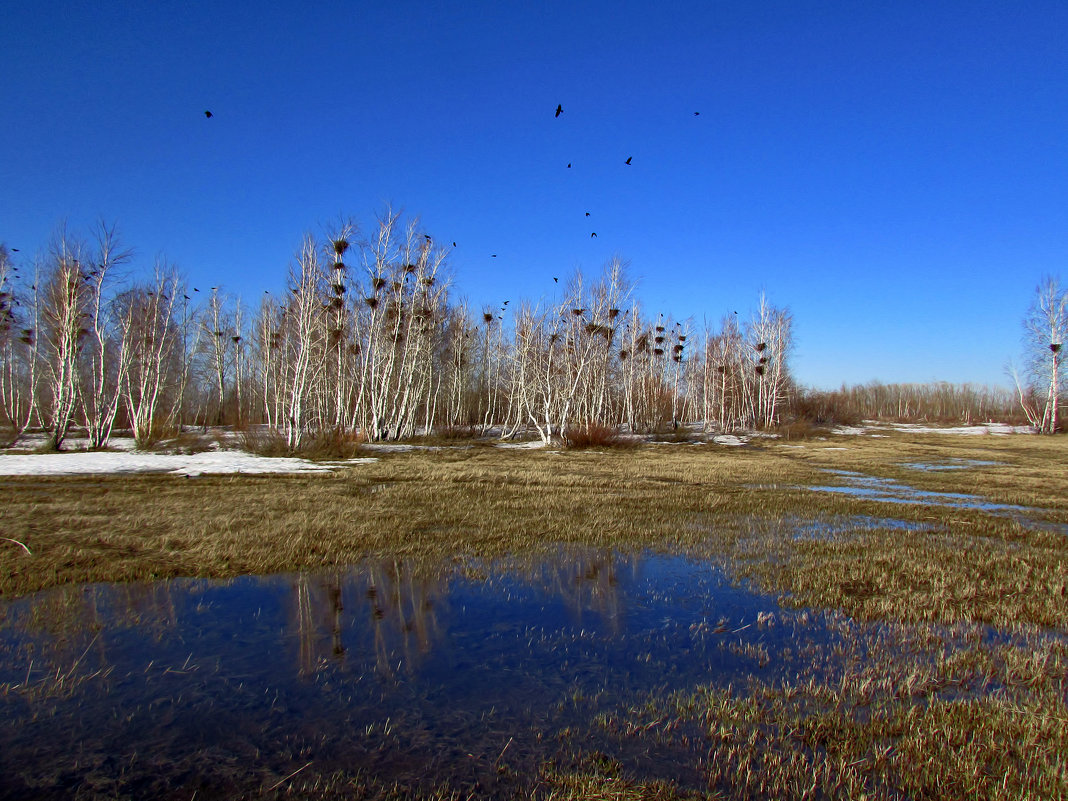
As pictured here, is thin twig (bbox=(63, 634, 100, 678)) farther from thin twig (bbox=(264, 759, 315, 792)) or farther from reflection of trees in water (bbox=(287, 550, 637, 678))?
thin twig (bbox=(264, 759, 315, 792))

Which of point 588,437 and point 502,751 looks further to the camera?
point 588,437

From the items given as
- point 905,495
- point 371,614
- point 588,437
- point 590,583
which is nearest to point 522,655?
point 371,614

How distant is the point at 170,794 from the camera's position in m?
3.22

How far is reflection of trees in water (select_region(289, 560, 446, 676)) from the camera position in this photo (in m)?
5.11

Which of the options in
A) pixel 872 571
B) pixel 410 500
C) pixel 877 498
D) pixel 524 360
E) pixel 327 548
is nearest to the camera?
pixel 872 571

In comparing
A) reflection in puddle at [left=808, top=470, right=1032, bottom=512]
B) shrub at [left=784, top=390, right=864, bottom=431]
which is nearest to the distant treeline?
shrub at [left=784, top=390, right=864, bottom=431]

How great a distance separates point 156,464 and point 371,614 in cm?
1649

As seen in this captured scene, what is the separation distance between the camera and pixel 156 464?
18812 millimetres

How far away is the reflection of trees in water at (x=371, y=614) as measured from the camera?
16.8ft

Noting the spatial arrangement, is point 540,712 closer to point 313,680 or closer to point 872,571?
point 313,680

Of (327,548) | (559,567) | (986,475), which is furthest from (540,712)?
(986,475)

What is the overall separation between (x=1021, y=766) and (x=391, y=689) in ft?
13.6

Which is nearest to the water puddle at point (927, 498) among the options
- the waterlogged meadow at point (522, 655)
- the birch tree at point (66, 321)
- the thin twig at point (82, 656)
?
the waterlogged meadow at point (522, 655)

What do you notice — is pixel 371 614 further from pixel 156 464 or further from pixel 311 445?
pixel 311 445
